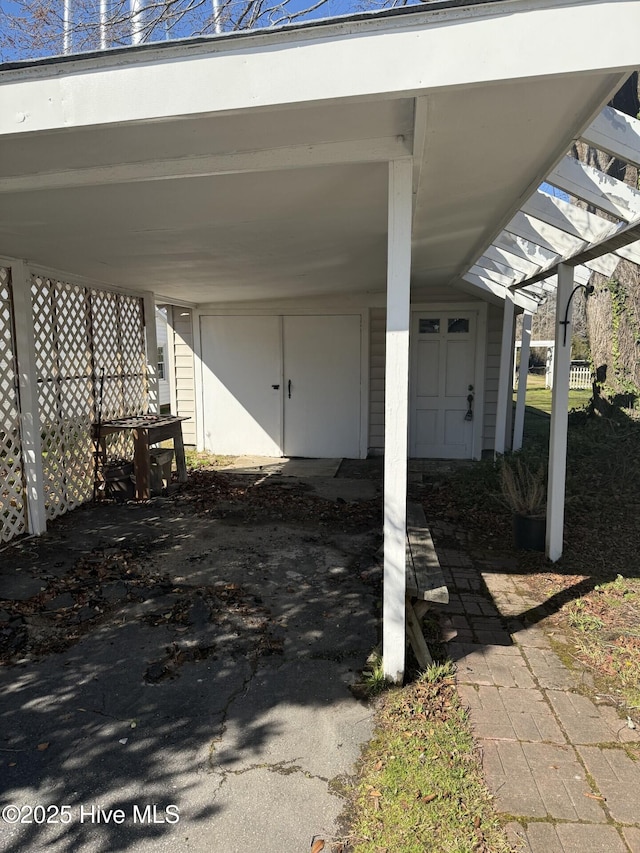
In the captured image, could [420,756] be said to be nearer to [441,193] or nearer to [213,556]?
[213,556]

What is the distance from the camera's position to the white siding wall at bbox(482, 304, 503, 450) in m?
7.19

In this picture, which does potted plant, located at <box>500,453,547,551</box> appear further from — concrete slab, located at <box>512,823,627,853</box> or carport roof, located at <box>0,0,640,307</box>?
concrete slab, located at <box>512,823,627,853</box>

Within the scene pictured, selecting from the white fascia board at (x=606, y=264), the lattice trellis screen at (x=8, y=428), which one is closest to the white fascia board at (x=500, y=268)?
the white fascia board at (x=606, y=264)

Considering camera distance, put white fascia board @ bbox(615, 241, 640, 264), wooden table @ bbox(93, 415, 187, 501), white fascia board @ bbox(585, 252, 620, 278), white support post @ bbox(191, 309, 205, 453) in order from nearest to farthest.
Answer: white fascia board @ bbox(615, 241, 640, 264), white fascia board @ bbox(585, 252, 620, 278), wooden table @ bbox(93, 415, 187, 501), white support post @ bbox(191, 309, 205, 453)

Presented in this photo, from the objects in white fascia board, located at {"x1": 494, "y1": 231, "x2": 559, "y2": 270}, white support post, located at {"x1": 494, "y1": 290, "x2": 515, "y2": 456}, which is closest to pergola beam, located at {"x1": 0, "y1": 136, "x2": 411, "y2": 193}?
white fascia board, located at {"x1": 494, "y1": 231, "x2": 559, "y2": 270}

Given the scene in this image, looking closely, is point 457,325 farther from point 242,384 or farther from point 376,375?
point 242,384

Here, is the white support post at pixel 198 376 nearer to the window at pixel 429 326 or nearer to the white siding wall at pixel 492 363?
the window at pixel 429 326

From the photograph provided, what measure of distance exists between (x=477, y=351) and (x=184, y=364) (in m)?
4.48

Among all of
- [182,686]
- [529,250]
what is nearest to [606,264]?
[529,250]

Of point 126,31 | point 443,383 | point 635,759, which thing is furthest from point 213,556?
point 126,31

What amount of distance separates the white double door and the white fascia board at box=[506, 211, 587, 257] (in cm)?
366

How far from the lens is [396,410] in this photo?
7.36ft

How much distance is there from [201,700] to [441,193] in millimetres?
2841

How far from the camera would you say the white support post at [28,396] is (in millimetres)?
4379
